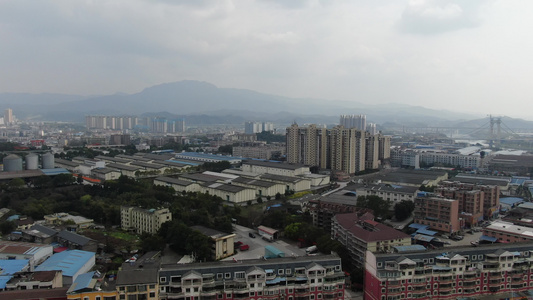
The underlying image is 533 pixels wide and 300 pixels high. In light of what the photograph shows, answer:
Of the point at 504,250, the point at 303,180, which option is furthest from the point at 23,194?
the point at 504,250

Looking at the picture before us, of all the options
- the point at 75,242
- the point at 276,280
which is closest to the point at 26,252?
the point at 75,242

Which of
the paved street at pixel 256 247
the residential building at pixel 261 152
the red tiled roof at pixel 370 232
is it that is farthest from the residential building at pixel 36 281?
the residential building at pixel 261 152

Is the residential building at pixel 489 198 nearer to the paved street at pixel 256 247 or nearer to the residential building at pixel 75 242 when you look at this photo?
the paved street at pixel 256 247

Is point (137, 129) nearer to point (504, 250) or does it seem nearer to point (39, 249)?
point (39, 249)

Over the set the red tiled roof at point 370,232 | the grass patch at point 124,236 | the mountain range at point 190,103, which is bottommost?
the grass patch at point 124,236

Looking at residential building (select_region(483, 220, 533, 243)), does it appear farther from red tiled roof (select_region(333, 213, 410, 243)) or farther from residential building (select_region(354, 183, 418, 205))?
A: residential building (select_region(354, 183, 418, 205))

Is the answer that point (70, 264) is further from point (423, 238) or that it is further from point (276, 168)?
point (276, 168)

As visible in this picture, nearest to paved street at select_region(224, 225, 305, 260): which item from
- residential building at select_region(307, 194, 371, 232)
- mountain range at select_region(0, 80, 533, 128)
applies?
residential building at select_region(307, 194, 371, 232)
